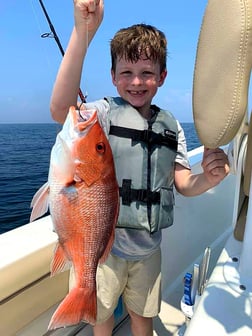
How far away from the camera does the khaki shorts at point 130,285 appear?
170 centimetres

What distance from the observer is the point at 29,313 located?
1.73 meters

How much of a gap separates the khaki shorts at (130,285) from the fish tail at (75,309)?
1.65 ft

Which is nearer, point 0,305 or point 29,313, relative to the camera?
point 0,305

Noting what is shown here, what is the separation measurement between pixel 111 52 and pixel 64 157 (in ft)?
2.63

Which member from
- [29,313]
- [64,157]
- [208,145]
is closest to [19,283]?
[29,313]

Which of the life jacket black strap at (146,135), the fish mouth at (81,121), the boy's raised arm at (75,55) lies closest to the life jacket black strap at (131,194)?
the life jacket black strap at (146,135)

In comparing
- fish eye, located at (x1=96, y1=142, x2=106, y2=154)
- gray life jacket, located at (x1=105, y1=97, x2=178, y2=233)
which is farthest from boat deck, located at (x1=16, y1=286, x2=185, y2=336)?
fish eye, located at (x1=96, y1=142, x2=106, y2=154)

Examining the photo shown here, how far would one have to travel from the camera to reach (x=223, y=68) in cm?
95

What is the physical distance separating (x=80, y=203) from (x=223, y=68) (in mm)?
593

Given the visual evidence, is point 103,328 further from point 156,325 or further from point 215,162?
point 215,162

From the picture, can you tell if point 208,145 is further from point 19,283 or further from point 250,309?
point 19,283

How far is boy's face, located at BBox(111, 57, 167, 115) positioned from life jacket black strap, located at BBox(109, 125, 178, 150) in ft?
0.47

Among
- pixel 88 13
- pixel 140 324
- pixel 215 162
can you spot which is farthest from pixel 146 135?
pixel 140 324

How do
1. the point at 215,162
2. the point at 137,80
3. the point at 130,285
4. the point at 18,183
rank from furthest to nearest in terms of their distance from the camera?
1. the point at 18,183
2. the point at 130,285
3. the point at 137,80
4. the point at 215,162
